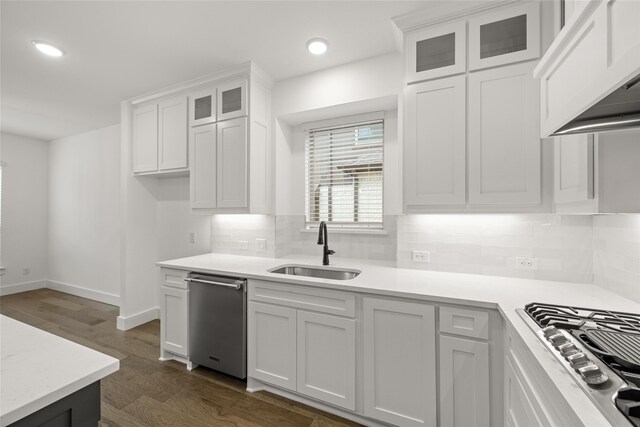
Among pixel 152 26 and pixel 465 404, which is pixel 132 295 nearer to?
Result: pixel 152 26

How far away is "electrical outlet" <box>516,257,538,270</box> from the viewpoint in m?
1.93

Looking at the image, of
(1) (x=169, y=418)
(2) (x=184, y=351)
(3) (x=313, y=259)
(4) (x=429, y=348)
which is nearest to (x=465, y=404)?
(4) (x=429, y=348)

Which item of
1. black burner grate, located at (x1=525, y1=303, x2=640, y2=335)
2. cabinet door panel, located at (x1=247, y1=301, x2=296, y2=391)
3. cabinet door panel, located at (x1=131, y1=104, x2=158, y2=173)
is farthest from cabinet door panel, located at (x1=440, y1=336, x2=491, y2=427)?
cabinet door panel, located at (x1=131, y1=104, x2=158, y2=173)

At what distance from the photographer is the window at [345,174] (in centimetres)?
273

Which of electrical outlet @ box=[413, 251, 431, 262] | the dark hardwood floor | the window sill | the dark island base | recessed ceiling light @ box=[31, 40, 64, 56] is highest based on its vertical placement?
recessed ceiling light @ box=[31, 40, 64, 56]

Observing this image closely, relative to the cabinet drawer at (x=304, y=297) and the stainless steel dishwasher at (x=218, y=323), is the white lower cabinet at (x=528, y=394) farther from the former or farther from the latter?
the stainless steel dishwasher at (x=218, y=323)

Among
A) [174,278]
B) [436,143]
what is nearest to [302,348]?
[174,278]

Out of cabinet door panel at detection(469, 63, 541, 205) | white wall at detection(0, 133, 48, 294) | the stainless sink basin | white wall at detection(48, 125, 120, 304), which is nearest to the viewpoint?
cabinet door panel at detection(469, 63, 541, 205)

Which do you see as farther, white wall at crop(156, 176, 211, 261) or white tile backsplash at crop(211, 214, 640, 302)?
white wall at crop(156, 176, 211, 261)

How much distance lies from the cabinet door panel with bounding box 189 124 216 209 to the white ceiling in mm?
576

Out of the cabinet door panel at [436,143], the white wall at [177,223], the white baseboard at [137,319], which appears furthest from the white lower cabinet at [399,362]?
the white baseboard at [137,319]

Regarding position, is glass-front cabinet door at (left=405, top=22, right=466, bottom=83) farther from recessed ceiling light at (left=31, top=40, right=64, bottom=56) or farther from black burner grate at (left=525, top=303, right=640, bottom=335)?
recessed ceiling light at (left=31, top=40, right=64, bottom=56)

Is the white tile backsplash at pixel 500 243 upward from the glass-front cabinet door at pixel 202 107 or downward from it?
downward

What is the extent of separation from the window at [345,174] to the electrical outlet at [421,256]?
1.69 feet
